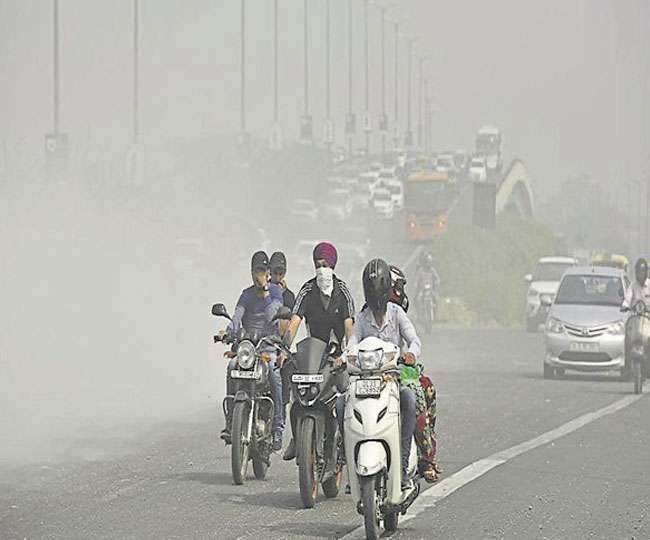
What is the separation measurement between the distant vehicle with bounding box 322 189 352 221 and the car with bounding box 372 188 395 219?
153 centimetres

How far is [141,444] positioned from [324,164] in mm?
97945

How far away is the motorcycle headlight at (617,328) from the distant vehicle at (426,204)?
172 feet

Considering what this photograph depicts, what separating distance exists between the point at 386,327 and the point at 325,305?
1.40 m

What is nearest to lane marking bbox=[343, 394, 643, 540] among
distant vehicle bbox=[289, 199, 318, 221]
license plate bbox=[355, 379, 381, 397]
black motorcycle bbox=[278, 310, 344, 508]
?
black motorcycle bbox=[278, 310, 344, 508]

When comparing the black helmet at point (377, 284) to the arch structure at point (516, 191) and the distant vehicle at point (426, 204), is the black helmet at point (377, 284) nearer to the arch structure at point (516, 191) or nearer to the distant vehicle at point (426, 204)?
the distant vehicle at point (426, 204)

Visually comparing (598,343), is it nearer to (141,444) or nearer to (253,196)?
(141,444)

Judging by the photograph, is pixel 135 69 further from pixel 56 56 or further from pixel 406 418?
pixel 406 418

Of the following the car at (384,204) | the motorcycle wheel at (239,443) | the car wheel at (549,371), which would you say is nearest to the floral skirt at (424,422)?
the motorcycle wheel at (239,443)

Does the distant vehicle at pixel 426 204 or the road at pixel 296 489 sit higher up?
the distant vehicle at pixel 426 204

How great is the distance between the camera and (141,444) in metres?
16.5

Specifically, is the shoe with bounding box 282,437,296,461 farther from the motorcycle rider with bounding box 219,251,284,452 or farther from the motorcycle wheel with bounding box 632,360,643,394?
the motorcycle wheel with bounding box 632,360,643,394

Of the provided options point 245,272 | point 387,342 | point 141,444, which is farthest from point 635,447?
point 245,272

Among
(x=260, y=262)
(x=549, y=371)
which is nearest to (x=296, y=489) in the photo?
(x=260, y=262)

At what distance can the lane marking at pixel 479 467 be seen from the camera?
38.4 ft
